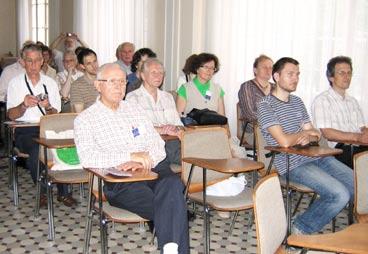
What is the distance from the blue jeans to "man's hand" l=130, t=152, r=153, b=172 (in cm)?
102

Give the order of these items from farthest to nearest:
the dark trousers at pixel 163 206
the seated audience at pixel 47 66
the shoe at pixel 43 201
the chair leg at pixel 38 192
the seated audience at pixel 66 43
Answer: the seated audience at pixel 66 43
the seated audience at pixel 47 66
the shoe at pixel 43 201
the chair leg at pixel 38 192
the dark trousers at pixel 163 206

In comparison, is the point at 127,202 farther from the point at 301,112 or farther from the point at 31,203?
the point at 31,203

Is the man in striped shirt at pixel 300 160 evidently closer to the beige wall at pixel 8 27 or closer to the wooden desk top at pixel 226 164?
the wooden desk top at pixel 226 164

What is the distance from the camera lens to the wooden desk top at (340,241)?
5.61 feet

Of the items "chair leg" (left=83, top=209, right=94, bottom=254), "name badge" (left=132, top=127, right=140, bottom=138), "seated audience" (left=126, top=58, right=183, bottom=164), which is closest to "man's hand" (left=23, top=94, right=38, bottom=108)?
"seated audience" (left=126, top=58, right=183, bottom=164)

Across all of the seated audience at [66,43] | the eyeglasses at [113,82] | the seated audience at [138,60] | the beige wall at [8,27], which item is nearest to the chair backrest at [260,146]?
the eyeglasses at [113,82]

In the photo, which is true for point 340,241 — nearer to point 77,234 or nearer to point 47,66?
point 77,234

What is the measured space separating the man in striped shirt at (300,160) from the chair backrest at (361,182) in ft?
1.30

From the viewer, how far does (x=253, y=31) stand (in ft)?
18.2

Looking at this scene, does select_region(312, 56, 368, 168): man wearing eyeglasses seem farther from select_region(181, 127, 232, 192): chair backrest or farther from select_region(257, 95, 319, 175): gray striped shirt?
select_region(181, 127, 232, 192): chair backrest

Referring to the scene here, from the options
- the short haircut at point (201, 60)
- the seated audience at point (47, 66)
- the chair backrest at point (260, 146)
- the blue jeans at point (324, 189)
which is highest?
the short haircut at point (201, 60)

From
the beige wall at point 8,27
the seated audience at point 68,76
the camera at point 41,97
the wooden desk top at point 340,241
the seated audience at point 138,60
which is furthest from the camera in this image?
the beige wall at point 8,27

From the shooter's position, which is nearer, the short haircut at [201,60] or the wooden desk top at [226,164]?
the wooden desk top at [226,164]

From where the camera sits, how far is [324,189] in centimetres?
313
